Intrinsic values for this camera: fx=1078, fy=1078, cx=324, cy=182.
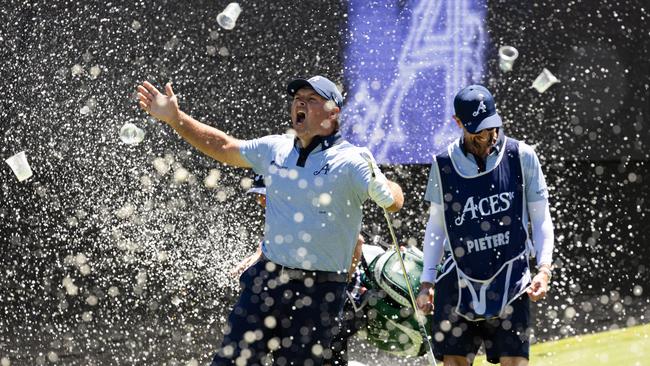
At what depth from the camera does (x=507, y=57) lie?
8492mm

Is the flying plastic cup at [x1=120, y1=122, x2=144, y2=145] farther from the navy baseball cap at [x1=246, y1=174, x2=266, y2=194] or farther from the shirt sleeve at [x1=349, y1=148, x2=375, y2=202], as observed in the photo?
the shirt sleeve at [x1=349, y1=148, x2=375, y2=202]

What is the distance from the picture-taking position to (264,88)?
8523 mm

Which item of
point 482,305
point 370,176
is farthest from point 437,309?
point 370,176

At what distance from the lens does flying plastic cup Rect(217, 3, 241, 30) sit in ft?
27.0

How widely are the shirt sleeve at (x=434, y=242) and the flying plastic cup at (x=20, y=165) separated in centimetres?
443

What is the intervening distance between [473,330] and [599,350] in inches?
129

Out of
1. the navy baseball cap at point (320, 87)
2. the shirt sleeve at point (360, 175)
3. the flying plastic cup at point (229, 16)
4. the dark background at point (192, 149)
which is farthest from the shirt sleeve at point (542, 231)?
the flying plastic cup at point (229, 16)

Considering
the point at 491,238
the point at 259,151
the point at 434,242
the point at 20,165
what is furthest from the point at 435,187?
the point at 20,165

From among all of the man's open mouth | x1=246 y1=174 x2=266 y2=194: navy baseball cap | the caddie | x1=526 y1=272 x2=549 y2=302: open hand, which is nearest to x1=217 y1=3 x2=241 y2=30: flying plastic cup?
x1=246 y1=174 x2=266 y2=194: navy baseball cap

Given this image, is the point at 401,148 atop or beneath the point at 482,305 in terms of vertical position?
beneath

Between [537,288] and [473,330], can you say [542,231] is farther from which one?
[473,330]

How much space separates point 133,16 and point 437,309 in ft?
15.2

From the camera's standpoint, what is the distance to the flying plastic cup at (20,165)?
27.0ft

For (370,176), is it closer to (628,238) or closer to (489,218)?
(489,218)
